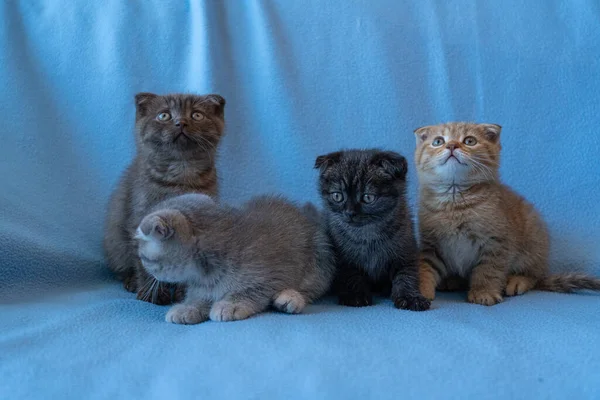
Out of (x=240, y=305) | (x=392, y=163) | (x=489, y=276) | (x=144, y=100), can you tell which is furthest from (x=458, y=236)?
(x=144, y=100)

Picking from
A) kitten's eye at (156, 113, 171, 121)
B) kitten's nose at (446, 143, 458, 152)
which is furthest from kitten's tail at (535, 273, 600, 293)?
kitten's eye at (156, 113, 171, 121)

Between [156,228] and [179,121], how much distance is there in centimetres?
61

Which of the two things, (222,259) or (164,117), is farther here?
(164,117)

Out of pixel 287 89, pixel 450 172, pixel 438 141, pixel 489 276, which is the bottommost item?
pixel 489 276

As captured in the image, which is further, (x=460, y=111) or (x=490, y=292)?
(x=460, y=111)

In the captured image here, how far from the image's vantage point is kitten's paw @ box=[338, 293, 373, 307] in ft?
6.61

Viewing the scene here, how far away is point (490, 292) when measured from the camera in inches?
82.4

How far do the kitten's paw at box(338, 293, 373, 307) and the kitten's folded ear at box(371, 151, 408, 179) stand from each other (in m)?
0.41

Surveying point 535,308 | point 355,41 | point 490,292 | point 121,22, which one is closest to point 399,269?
point 490,292

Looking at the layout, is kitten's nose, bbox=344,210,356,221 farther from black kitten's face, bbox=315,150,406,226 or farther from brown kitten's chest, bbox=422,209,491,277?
brown kitten's chest, bbox=422,209,491,277

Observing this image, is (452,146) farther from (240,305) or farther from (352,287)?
(240,305)

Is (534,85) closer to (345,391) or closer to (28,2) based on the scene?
(345,391)

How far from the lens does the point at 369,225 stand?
2074 mm

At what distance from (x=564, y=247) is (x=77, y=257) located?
6.51 ft
